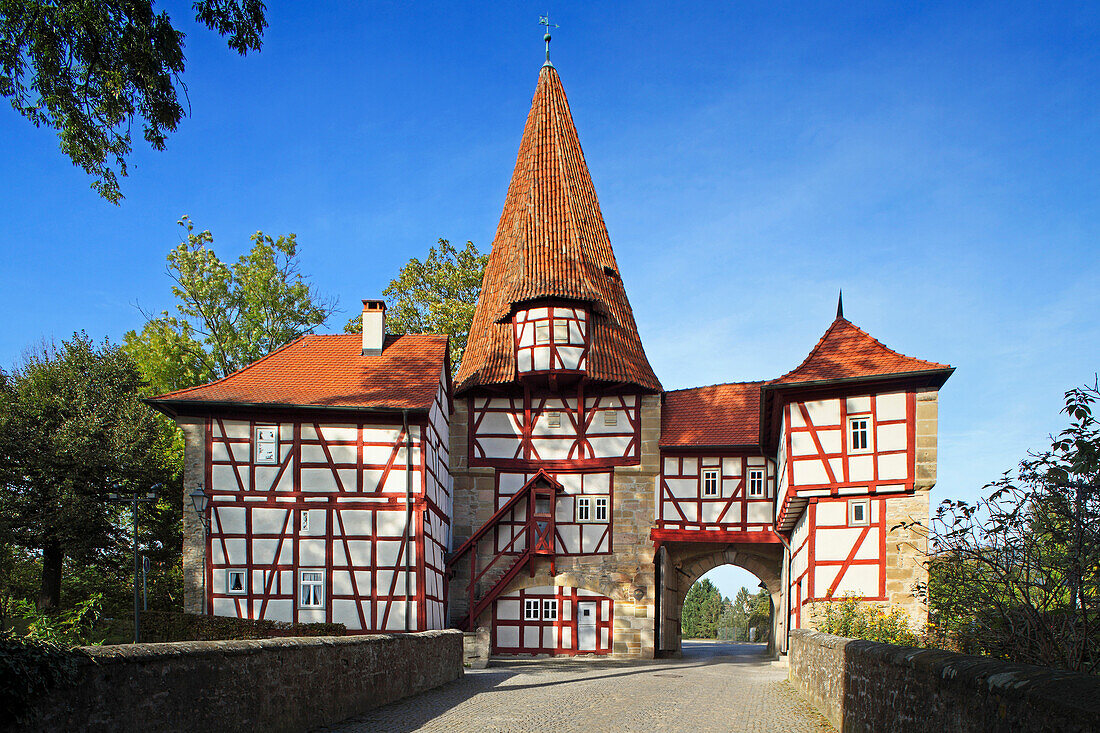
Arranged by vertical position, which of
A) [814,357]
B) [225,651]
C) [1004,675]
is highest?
[814,357]

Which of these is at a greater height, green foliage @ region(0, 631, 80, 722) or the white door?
green foliage @ region(0, 631, 80, 722)

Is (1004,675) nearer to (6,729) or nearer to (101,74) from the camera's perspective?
(6,729)

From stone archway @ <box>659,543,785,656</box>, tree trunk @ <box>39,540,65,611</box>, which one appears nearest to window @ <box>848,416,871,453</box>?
stone archway @ <box>659,543,785,656</box>

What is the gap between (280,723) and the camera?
8.73m

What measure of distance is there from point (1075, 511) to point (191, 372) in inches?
1204

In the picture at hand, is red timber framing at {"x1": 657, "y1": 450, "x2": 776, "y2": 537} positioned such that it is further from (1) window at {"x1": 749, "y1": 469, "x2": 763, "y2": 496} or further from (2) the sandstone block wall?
(2) the sandstone block wall

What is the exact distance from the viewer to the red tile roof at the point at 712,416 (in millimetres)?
26750

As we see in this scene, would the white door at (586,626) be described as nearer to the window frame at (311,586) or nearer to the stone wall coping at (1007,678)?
the window frame at (311,586)

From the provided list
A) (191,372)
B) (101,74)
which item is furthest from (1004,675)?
(191,372)

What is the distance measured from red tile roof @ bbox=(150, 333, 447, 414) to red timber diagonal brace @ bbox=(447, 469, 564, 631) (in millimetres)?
4507

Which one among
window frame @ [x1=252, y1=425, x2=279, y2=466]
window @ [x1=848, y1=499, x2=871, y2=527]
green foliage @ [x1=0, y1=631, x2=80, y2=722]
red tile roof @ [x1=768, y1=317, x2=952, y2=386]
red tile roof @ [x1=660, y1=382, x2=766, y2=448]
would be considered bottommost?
window @ [x1=848, y1=499, x2=871, y2=527]

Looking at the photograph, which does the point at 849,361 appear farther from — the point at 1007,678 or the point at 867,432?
the point at 1007,678

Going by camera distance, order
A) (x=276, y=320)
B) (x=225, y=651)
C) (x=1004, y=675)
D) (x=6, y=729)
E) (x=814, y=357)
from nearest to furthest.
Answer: (x=1004, y=675)
(x=6, y=729)
(x=225, y=651)
(x=814, y=357)
(x=276, y=320)

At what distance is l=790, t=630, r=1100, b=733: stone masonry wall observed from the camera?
12.9 feet
